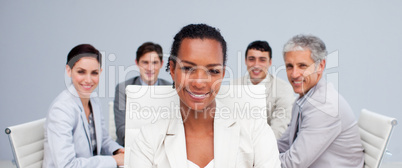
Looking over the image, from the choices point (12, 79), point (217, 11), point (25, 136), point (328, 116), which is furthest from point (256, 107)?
point (12, 79)

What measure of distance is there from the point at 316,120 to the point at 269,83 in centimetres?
127

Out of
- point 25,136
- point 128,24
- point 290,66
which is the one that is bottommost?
point 25,136

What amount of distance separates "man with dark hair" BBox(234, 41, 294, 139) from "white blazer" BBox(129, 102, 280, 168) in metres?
1.42

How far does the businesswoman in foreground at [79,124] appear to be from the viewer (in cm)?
180

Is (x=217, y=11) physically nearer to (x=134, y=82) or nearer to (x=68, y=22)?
(x=134, y=82)

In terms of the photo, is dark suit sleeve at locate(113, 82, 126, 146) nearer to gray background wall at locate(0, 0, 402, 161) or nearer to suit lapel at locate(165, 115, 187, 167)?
gray background wall at locate(0, 0, 402, 161)

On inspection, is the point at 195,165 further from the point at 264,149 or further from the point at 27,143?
the point at 27,143

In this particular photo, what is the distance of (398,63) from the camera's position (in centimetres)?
390

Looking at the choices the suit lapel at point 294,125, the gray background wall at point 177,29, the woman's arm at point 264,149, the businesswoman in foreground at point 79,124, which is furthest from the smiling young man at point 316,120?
the gray background wall at point 177,29

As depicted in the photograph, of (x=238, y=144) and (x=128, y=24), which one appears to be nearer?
(x=238, y=144)

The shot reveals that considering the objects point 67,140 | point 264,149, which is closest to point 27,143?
point 67,140

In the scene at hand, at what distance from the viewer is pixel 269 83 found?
310 cm

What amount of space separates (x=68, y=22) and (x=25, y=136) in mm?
2494

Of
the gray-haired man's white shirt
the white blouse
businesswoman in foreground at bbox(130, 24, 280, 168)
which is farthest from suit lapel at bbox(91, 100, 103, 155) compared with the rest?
the gray-haired man's white shirt
